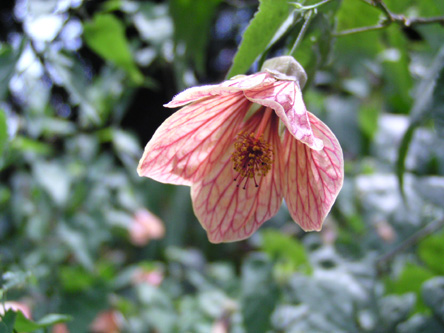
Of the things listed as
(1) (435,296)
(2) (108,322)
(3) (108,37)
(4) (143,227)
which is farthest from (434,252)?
(4) (143,227)

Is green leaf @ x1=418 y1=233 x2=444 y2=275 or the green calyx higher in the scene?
the green calyx

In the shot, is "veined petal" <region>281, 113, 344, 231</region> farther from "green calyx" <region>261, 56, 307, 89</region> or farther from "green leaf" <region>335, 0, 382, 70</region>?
"green leaf" <region>335, 0, 382, 70</region>

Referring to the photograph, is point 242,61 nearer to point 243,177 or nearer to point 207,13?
point 243,177

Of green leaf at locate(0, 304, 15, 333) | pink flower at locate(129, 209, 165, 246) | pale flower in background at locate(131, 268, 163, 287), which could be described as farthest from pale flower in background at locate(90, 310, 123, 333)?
green leaf at locate(0, 304, 15, 333)

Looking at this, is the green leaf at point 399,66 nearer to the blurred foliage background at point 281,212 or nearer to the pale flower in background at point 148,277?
the blurred foliage background at point 281,212

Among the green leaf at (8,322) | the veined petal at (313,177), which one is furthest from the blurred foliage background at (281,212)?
the veined petal at (313,177)

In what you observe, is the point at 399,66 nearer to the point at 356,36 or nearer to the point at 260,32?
the point at 356,36
